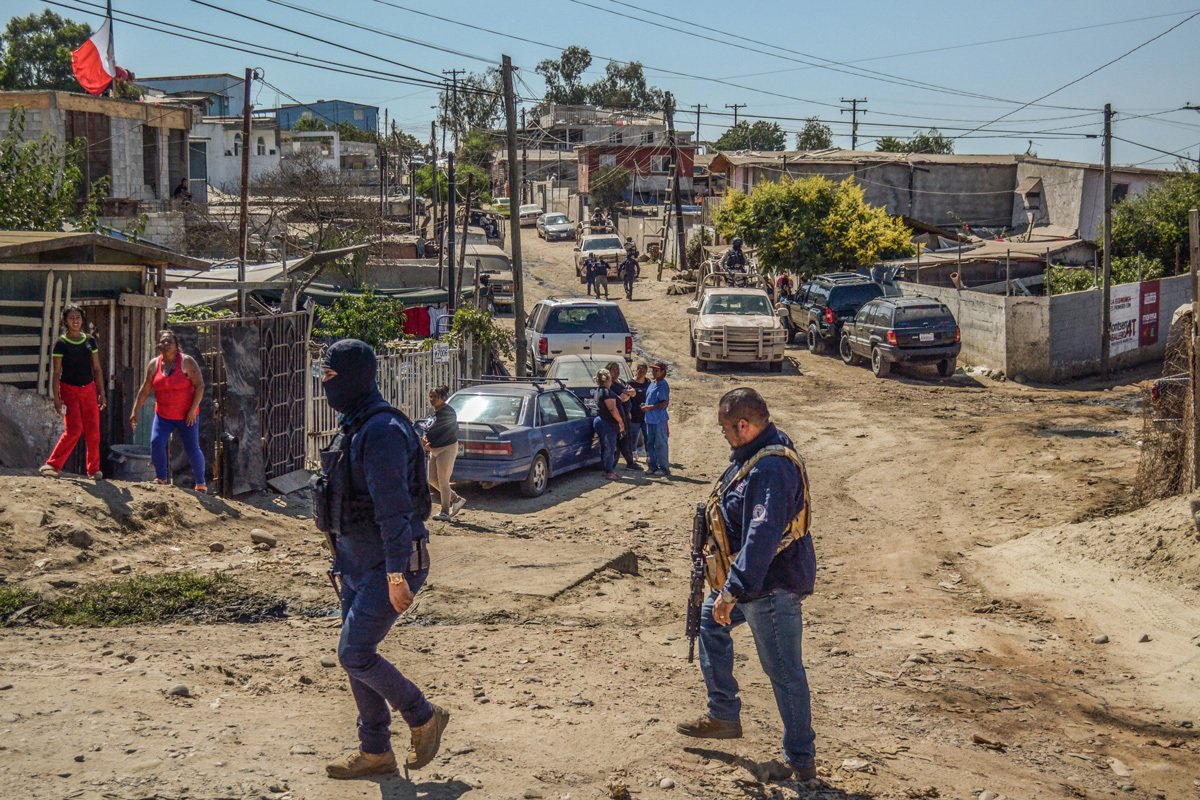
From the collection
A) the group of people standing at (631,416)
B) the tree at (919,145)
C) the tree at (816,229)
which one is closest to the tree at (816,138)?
the tree at (919,145)

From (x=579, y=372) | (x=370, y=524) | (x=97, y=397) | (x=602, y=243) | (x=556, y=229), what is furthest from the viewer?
(x=556, y=229)

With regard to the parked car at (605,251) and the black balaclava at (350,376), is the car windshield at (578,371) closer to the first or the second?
the black balaclava at (350,376)

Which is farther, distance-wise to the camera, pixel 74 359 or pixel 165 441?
pixel 165 441

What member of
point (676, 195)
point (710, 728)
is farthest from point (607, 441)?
point (676, 195)

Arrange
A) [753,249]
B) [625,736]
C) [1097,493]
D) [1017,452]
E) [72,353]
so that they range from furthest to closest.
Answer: [753,249], [1017,452], [1097,493], [72,353], [625,736]

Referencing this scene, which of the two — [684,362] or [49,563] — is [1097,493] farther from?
[684,362]

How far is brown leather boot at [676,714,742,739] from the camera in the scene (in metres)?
6.17

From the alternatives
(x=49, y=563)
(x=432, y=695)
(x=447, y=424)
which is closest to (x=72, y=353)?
(x=49, y=563)

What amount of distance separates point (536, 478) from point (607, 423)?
204 cm

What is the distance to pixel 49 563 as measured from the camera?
8.88 metres

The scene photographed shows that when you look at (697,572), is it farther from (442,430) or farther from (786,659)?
(442,430)

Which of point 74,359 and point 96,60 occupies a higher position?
point 96,60

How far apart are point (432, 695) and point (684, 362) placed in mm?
25088

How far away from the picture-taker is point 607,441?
17.5 metres
